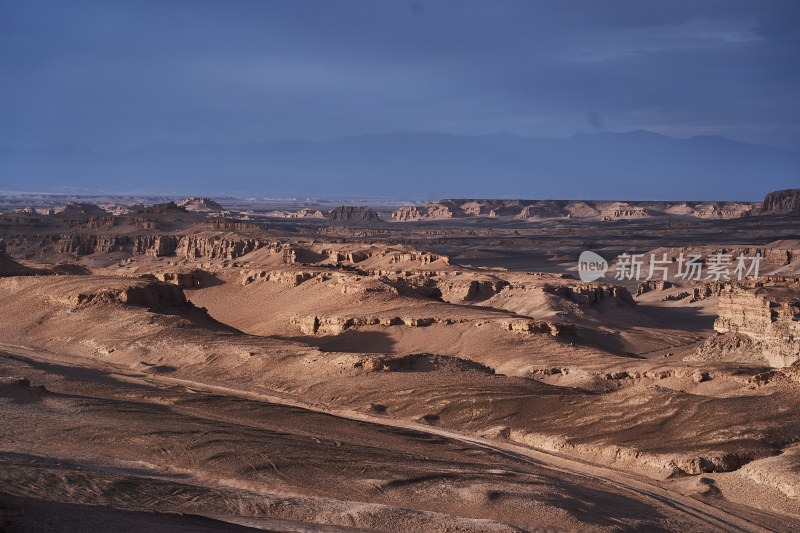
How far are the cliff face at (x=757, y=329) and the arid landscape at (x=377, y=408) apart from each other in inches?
2.4

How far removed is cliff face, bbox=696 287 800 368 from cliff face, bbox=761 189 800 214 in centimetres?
13949

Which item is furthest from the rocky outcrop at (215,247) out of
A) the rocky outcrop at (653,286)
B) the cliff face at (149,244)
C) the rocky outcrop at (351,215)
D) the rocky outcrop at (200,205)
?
the rocky outcrop at (200,205)

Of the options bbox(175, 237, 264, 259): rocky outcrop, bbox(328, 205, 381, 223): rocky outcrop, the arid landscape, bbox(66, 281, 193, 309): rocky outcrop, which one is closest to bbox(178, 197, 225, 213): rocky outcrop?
bbox(328, 205, 381, 223): rocky outcrop

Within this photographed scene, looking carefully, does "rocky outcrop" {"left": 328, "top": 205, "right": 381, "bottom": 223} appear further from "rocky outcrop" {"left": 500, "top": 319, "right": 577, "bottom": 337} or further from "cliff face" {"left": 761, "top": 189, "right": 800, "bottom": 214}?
"rocky outcrop" {"left": 500, "top": 319, "right": 577, "bottom": 337}

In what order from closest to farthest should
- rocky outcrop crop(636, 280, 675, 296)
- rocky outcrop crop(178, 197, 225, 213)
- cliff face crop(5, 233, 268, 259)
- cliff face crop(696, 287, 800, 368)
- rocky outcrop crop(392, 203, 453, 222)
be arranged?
1. cliff face crop(696, 287, 800, 368)
2. rocky outcrop crop(636, 280, 675, 296)
3. cliff face crop(5, 233, 268, 259)
4. rocky outcrop crop(178, 197, 225, 213)
5. rocky outcrop crop(392, 203, 453, 222)

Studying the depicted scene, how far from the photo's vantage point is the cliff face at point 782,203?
15512cm

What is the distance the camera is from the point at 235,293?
38.5 meters

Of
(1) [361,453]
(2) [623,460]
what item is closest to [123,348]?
(1) [361,453]

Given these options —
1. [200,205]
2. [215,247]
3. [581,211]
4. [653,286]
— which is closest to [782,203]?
[581,211]

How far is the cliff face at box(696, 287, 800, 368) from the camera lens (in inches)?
953

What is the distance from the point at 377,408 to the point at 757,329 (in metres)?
12.5

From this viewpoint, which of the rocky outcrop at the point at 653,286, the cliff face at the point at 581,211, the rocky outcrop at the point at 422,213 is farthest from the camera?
the rocky outcrop at the point at 422,213

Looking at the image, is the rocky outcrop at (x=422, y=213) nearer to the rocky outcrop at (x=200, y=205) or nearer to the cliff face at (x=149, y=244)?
the rocky outcrop at (x=200, y=205)
